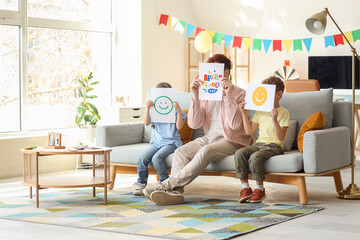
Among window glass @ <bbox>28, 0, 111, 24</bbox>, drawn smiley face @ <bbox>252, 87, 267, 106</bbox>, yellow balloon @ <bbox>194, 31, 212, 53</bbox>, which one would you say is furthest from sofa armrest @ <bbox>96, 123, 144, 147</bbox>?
yellow balloon @ <bbox>194, 31, 212, 53</bbox>

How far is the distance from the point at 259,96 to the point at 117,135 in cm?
127

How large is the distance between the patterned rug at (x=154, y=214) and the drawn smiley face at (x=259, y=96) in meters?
0.68

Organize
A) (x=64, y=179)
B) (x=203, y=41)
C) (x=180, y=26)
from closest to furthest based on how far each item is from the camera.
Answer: (x=64, y=179), (x=203, y=41), (x=180, y=26)

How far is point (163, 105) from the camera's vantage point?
4.55 metres

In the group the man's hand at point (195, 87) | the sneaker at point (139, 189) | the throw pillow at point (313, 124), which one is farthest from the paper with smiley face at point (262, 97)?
the sneaker at point (139, 189)

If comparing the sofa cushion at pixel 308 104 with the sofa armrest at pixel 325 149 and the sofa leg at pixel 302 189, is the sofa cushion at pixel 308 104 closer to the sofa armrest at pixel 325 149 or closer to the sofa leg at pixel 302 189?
the sofa armrest at pixel 325 149

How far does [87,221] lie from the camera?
11.7 ft

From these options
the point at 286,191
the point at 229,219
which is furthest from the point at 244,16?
the point at 229,219

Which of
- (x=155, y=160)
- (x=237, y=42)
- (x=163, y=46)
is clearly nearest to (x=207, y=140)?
(x=155, y=160)

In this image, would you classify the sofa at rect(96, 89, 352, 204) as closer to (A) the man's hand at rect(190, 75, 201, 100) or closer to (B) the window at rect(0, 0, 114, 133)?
(A) the man's hand at rect(190, 75, 201, 100)

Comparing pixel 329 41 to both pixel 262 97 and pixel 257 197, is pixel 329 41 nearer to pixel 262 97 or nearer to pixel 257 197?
pixel 262 97

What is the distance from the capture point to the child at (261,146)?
407 cm

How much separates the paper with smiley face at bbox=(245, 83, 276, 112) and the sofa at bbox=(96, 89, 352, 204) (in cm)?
33

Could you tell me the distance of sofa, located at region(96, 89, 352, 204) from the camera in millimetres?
4008
